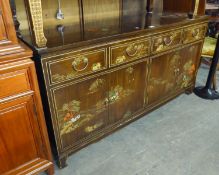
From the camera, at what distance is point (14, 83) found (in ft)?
3.36

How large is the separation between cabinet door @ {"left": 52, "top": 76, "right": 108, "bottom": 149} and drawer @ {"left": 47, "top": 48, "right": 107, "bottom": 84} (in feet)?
0.22

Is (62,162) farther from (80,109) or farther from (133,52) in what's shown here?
(133,52)

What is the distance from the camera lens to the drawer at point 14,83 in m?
0.99

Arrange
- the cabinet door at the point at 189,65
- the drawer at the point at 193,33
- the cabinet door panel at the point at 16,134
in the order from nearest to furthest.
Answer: the cabinet door panel at the point at 16,134 < the drawer at the point at 193,33 < the cabinet door at the point at 189,65

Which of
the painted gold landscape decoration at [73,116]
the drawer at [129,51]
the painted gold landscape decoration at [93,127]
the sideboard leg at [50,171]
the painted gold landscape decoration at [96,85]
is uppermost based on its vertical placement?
the drawer at [129,51]

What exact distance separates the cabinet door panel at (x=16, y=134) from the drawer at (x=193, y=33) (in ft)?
4.74

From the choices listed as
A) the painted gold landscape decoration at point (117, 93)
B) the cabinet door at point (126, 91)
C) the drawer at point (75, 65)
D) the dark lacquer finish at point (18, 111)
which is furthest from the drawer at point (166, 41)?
the dark lacquer finish at point (18, 111)

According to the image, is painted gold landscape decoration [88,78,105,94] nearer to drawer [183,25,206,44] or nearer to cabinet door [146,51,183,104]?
cabinet door [146,51,183,104]

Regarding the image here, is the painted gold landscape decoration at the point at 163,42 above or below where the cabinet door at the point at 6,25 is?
below

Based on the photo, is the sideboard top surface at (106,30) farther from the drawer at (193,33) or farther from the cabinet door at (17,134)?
the cabinet door at (17,134)

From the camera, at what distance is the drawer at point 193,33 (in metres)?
1.87

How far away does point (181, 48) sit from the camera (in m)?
1.90

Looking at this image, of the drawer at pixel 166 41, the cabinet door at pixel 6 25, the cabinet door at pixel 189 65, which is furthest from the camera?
the cabinet door at pixel 189 65

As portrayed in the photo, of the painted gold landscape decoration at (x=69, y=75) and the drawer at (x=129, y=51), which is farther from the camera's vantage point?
the drawer at (x=129, y=51)
